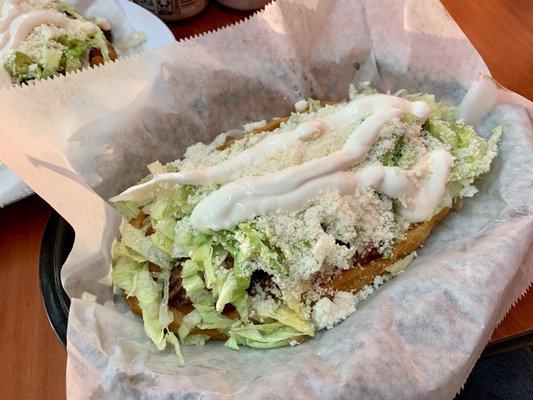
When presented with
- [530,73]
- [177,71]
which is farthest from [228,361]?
[530,73]

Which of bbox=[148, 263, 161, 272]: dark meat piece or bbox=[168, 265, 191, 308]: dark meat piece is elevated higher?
bbox=[148, 263, 161, 272]: dark meat piece

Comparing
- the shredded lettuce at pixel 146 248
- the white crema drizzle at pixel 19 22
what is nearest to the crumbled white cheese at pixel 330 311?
the shredded lettuce at pixel 146 248

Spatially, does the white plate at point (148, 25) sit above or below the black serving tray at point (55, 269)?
above

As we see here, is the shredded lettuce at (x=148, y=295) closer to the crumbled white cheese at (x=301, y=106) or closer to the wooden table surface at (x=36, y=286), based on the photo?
the wooden table surface at (x=36, y=286)

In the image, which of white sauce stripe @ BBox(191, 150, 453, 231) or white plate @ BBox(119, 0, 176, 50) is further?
white plate @ BBox(119, 0, 176, 50)

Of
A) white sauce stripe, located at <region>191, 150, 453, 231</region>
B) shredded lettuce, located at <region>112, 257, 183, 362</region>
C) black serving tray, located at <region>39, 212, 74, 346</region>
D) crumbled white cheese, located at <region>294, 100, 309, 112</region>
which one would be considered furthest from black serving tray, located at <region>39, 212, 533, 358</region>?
crumbled white cheese, located at <region>294, 100, 309, 112</region>

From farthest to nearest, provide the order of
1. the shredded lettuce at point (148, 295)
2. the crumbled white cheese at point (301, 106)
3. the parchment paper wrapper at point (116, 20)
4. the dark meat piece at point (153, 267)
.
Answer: the parchment paper wrapper at point (116, 20) < the crumbled white cheese at point (301, 106) < the dark meat piece at point (153, 267) < the shredded lettuce at point (148, 295)

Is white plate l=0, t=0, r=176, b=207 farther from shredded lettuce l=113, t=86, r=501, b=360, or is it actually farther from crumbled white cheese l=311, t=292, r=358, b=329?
crumbled white cheese l=311, t=292, r=358, b=329

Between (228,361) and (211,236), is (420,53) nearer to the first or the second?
(211,236)
